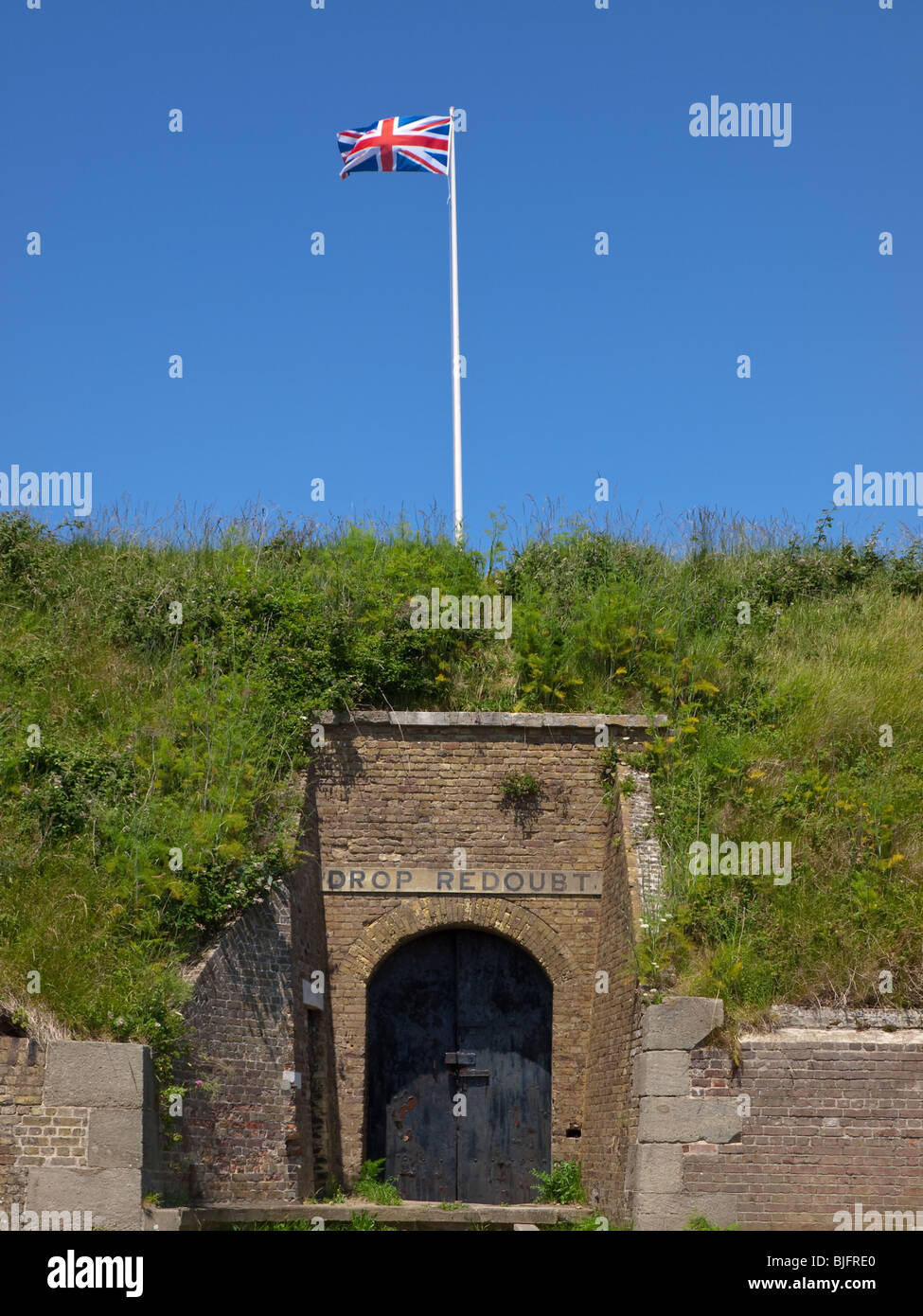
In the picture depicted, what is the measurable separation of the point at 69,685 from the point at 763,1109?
9.42 meters

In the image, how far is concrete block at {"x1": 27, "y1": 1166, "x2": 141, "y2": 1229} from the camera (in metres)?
11.2

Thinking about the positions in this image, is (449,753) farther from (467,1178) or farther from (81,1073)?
(81,1073)

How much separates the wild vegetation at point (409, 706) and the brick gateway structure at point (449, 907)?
54 centimetres

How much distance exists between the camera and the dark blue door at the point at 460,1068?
14.9 m

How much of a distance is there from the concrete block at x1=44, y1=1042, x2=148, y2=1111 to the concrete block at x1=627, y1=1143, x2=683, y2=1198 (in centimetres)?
455

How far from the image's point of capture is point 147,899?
13070 mm

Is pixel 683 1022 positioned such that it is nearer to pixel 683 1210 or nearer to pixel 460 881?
pixel 683 1210

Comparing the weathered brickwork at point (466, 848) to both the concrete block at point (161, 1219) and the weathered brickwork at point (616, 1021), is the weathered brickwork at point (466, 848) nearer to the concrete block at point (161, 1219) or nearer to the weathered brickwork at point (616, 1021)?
the weathered brickwork at point (616, 1021)

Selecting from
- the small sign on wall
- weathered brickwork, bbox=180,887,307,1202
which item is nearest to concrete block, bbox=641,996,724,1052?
the small sign on wall

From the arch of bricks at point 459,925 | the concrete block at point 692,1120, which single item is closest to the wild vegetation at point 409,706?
the concrete block at point 692,1120

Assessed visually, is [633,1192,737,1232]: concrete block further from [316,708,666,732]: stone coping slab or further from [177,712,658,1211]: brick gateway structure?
[316,708,666,732]: stone coping slab

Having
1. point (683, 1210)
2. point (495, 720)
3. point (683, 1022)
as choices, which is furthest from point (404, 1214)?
point (495, 720)

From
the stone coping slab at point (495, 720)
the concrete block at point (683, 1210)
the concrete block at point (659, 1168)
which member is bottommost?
the concrete block at point (683, 1210)

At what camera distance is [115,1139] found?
11352mm
